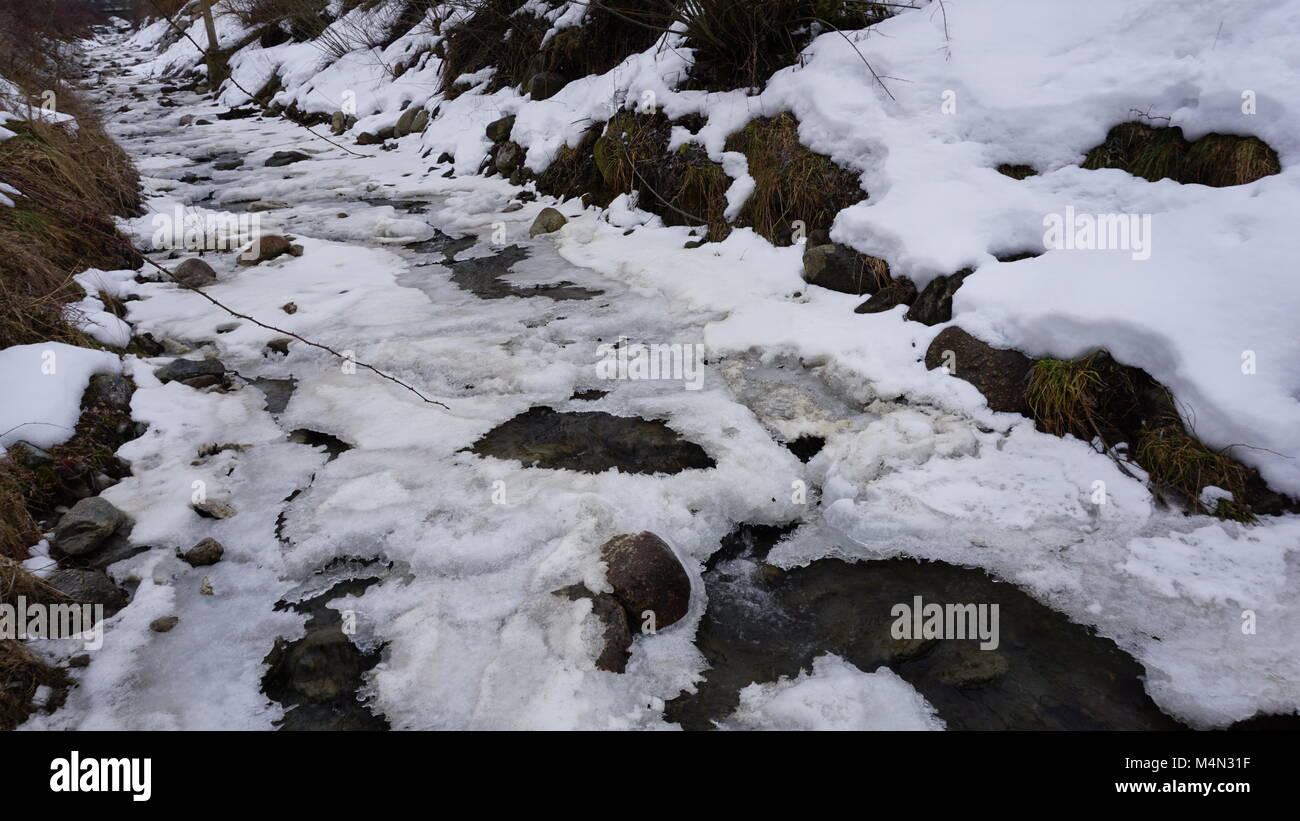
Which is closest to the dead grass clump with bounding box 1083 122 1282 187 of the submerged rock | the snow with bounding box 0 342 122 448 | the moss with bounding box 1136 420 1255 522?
the moss with bounding box 1136 420 1255 522

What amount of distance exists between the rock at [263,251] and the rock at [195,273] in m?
0.43

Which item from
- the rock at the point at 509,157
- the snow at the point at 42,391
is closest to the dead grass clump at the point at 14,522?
the snow at the point at 42,391

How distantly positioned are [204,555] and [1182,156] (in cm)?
522

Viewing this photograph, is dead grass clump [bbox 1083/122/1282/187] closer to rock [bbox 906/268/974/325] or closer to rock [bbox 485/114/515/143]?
rock [bbox 906/268/974/325]

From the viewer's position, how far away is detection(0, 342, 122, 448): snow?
10.1 ft

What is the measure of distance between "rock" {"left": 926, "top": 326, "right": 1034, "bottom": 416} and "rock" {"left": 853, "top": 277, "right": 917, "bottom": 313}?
556 millimetres

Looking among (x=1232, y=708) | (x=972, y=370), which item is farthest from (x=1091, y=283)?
(x=1232, y=708)

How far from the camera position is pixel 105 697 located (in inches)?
84.5

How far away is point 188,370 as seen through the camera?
414 cm

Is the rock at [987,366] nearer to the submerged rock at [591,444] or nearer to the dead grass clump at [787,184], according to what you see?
the submerged rock at [591,444]

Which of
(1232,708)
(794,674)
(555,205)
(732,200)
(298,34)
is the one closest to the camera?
(1232,708)

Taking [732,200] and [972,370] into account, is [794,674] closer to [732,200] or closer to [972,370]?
[972,370]

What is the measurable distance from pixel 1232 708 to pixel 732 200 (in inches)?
183
